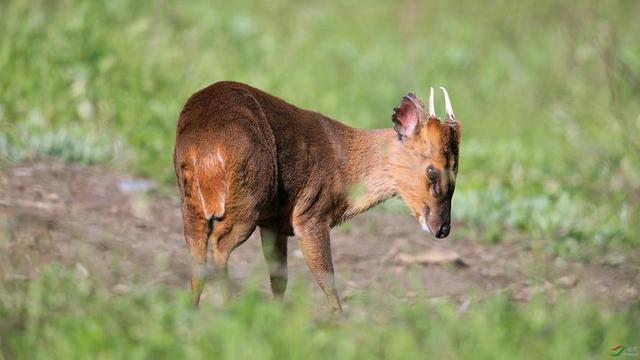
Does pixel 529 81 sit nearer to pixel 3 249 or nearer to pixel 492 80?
pixel 492 80

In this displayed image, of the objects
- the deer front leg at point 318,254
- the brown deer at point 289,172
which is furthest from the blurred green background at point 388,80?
the deer front leg at point 318,254

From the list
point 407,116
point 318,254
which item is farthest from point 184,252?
point 407,116

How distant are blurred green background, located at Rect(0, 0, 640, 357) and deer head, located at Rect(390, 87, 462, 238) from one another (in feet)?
2.91

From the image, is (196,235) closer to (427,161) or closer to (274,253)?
(274,253)

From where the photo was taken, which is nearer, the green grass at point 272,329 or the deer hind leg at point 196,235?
the green grass at point 272,329

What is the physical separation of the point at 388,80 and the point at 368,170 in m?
6.19

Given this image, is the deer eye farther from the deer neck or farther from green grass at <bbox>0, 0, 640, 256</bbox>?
green grass at <bbox>0, 0, 640, 256</bbox>

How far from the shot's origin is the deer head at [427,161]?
681 centimetres

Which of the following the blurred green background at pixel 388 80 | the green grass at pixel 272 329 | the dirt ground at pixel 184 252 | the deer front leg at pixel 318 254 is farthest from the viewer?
the blurred green background at pixel 388 80

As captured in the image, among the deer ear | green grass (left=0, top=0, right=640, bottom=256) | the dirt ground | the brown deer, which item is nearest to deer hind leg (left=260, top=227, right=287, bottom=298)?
the brown deer

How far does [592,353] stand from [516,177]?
5301 mm

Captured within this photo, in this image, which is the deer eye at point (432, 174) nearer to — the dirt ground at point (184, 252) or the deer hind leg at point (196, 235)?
the dirt ground at point (184, 252)

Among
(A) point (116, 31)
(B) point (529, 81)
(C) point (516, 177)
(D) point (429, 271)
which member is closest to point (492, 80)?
(B) point (529, 81)

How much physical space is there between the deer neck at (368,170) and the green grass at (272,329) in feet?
5.37
